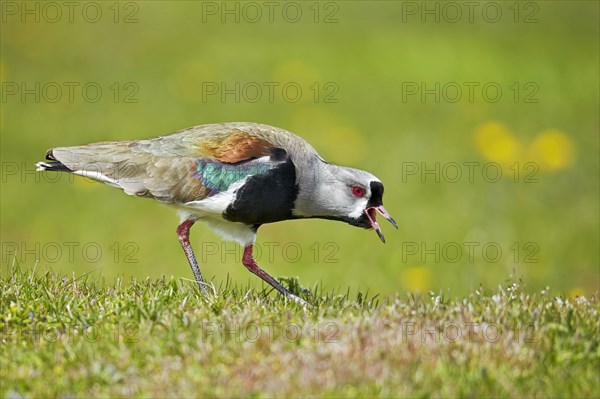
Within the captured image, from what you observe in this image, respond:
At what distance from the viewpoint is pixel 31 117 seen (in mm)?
16578

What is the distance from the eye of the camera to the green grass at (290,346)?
213 inches

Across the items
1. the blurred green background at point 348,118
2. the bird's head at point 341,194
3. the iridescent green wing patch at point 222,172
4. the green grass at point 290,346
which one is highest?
the iridescent green wing patch at point 222,172

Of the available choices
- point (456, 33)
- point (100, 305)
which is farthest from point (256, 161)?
point (456, 33)

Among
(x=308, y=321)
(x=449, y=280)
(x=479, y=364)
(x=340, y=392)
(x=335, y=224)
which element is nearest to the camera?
(x=340, y=392)

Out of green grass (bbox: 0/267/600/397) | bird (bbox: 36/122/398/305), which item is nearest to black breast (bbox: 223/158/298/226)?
bird (bbox: 36/122/398/305)

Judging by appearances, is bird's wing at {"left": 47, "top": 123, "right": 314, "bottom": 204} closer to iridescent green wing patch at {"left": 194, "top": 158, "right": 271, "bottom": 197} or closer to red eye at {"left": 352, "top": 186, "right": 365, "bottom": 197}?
iridescent green wing patch at {"left": 194, "top": 158, "right": 271, "bottom": 197}

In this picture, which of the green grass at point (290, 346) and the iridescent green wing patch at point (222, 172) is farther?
the iridescent green wing patch at point (222, 172)

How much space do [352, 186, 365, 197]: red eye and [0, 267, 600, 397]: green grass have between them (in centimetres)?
144

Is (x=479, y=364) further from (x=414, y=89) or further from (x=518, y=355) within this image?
(x=414, y=89)

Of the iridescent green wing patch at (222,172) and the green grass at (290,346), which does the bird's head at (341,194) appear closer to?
the iridescent green wing patch at (222,172)

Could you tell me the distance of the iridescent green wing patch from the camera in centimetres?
806

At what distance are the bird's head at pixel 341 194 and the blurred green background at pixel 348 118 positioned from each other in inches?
134

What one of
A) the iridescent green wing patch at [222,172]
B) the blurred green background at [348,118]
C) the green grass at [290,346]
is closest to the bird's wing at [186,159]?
the iridescent green wing patch at [222,172]

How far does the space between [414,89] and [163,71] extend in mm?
4845
